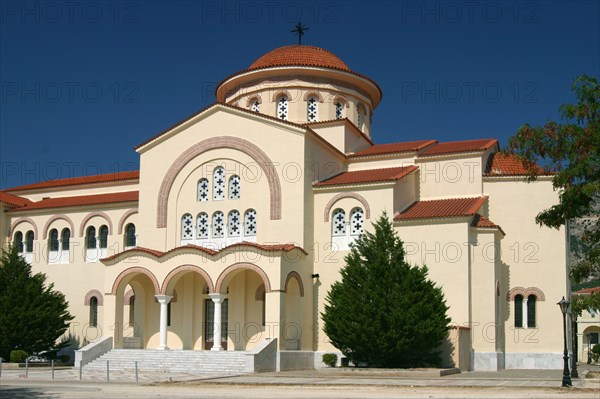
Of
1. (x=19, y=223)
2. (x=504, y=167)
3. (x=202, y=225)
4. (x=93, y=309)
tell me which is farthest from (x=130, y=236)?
(x=504, y=167)

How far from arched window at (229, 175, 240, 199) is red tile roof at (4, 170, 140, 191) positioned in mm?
8198

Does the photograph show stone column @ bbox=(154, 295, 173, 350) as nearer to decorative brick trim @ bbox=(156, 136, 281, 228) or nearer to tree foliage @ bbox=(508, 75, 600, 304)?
decorative brick trim @ bbox=(156, 136, 281, 228)

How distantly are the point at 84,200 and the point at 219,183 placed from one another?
8953mm

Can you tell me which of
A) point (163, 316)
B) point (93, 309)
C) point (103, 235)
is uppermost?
point (103, 235)

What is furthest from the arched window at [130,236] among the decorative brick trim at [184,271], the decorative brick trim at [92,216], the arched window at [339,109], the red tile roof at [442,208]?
the red tile roof at [442,208]

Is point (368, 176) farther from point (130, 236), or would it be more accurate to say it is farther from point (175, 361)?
point (130, 236)

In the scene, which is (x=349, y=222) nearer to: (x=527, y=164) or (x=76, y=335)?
(x=527, y=164)

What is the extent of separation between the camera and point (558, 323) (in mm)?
34312

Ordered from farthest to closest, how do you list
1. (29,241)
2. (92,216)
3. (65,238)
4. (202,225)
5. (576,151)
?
(29,241) → (65,238) → (92,216) → (202,225) → (576,151)

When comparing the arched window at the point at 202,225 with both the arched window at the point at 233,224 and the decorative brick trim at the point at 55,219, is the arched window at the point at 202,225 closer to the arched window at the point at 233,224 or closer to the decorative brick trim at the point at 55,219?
the arched window at the point at 233,224

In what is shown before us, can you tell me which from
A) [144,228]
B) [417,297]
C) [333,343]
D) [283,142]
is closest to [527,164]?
[417,297]

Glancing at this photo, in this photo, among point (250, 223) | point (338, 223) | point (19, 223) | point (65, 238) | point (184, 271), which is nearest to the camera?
point (184, 271)

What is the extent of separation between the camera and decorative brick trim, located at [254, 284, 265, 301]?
34.5m

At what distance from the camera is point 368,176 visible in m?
35.3
